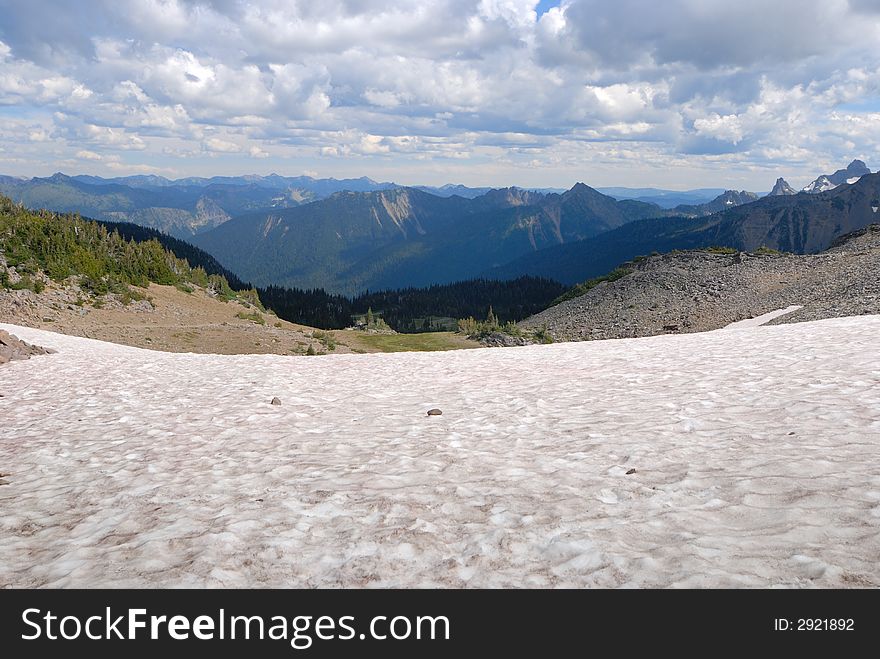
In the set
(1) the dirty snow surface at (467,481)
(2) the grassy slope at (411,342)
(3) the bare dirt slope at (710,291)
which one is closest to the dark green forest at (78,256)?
(2) the grassy slope at (411,342)

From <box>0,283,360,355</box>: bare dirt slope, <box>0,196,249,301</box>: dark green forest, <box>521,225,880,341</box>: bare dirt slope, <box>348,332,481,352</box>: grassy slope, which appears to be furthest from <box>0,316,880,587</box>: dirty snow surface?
<box>0,196,249,301</box>: dark green forest

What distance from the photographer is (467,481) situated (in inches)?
340

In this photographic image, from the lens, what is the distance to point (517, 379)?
728 inches

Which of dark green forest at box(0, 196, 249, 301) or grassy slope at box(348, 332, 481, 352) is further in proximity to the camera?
dark green forest at box(0, 196, 249, 301)

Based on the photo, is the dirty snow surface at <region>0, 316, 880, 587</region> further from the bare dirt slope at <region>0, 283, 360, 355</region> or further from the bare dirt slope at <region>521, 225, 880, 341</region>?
the bare dirt slope at <region>521, 225, 880, 341</region>

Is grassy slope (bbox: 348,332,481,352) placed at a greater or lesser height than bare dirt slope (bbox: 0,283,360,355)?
lesser

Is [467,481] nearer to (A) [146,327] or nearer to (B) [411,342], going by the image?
(A) [146,327]

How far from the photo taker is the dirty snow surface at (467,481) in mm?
5758

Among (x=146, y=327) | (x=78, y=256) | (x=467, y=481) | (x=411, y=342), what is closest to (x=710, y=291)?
(x=411, y=342)

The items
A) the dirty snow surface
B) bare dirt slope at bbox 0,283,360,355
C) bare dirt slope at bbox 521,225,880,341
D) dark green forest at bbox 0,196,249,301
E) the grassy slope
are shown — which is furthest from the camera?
dark green forest at bbox 0,196,249,301

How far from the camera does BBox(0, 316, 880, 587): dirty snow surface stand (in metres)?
5.76
